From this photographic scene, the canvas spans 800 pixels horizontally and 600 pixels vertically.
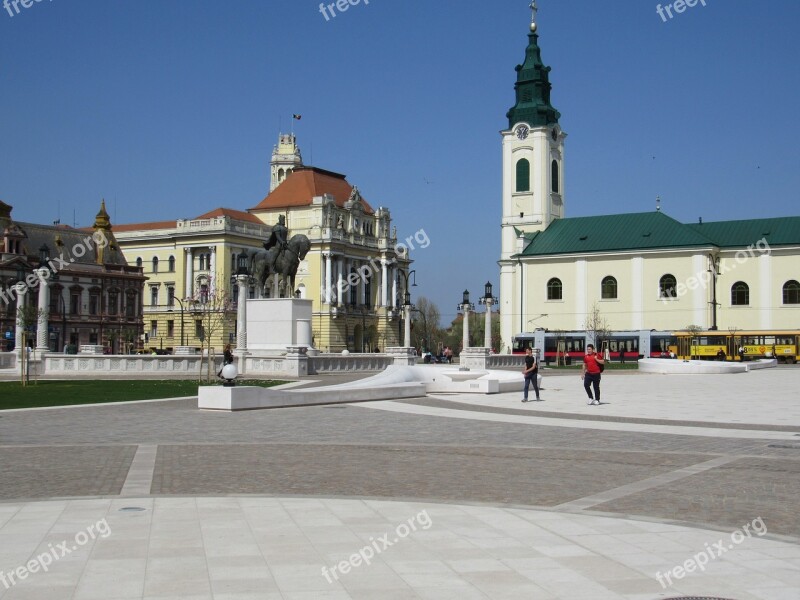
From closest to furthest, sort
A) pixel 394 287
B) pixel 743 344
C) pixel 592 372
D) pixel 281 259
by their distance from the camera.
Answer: pixel 592 372, pixel 281 259, pixel 743 344, pixel 394 287

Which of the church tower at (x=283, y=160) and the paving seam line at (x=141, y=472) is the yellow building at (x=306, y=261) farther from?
the paving seam line at (x=141, y=472)

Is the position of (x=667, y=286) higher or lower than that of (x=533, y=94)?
lower

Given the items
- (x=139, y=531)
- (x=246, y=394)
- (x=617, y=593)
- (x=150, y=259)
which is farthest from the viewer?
(x=150, y=259)

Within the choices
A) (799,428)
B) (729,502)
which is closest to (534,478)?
(729,502)

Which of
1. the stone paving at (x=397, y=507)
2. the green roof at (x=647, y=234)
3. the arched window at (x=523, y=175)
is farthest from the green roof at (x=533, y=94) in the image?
the stone paving at (x=397, y=507)

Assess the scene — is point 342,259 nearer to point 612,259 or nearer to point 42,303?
point 612,259

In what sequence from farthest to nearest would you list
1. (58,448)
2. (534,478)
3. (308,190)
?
(308,190) → (58,448) → (534,478)

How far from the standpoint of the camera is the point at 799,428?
21438 millimetres

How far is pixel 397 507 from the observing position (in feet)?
36.1

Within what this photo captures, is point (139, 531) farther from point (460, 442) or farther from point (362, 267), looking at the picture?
point (362, 267)

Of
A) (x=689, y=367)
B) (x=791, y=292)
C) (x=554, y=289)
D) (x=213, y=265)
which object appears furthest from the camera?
(x=213, y=265)

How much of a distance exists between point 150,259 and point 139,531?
109 m

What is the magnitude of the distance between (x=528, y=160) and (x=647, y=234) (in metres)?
16.5

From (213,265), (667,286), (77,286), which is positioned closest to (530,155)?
(667,286)
